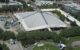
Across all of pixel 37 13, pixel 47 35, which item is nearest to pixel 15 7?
pixel 37 13

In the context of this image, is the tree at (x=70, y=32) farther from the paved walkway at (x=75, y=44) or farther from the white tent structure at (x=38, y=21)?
the white tent structure at (x=38, y=21)

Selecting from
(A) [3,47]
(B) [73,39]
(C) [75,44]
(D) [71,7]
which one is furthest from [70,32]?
(D) [71,7]

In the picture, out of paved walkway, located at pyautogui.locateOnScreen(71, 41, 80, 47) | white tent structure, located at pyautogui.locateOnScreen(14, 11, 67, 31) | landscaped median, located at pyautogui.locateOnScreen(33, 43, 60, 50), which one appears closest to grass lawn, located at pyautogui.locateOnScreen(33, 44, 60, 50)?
landscaped median, located at pyautogui.locateOnScreen(33, 43, 60, 50)

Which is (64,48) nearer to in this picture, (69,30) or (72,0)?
(69,30)

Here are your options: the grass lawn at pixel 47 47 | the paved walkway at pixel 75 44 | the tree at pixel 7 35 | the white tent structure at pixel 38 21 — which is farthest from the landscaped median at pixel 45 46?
the white tent structure at pixel 38 21

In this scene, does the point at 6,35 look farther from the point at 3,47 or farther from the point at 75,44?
the point at 75,44

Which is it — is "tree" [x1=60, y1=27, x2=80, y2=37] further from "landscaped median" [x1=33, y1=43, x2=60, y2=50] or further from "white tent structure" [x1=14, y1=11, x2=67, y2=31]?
"landscaped median" [x1=33, y1=43, x2=60, y2=50]

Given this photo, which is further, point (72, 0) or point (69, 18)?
point (72, 0)

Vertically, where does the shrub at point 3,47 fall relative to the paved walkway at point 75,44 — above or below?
above
